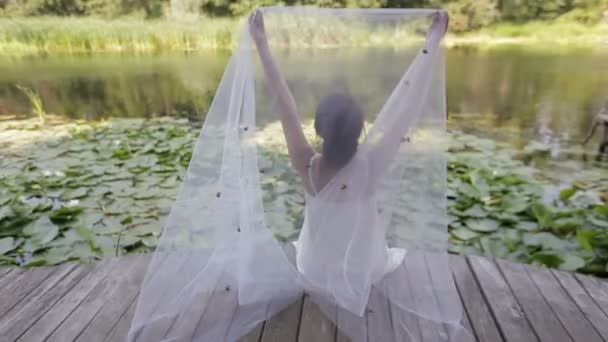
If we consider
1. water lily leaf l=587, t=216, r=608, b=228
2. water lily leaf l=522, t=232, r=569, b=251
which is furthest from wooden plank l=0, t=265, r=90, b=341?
water lily leaf l=587, t=216, r=608, b=228

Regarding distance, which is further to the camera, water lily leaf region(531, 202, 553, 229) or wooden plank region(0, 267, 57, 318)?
water lily leaf region(531, 202, 553, 229)

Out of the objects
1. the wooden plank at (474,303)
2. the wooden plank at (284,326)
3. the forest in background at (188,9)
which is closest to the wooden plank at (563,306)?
the wooden plank at (474,303)

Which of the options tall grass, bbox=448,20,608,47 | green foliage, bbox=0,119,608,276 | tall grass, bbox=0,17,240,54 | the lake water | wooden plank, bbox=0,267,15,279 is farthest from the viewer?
tall grass, bbox=448,20,608,47

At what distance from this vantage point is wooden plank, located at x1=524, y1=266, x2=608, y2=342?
1.15 metres

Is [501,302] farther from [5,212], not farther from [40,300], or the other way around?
[5,212]

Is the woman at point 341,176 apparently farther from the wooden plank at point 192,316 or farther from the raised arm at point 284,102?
the wooden plank at point 192,316

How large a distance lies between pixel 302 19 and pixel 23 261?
1636 millimetres

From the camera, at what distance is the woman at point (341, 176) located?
1049mm

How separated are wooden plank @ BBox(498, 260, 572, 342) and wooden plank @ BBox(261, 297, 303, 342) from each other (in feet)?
2.38

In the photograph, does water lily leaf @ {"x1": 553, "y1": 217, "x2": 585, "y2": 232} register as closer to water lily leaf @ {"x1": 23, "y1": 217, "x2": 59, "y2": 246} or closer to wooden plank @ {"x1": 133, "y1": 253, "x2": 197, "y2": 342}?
wooden plank @ {"x1": 133, "y1": 253, "x2": 197, "y2": 342}

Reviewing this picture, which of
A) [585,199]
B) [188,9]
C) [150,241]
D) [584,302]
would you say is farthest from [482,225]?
[188,9]

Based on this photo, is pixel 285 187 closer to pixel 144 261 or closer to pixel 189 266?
pixel 189 266

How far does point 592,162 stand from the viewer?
3.22 metres

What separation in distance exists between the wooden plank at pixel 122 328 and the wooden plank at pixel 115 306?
0.01 m
